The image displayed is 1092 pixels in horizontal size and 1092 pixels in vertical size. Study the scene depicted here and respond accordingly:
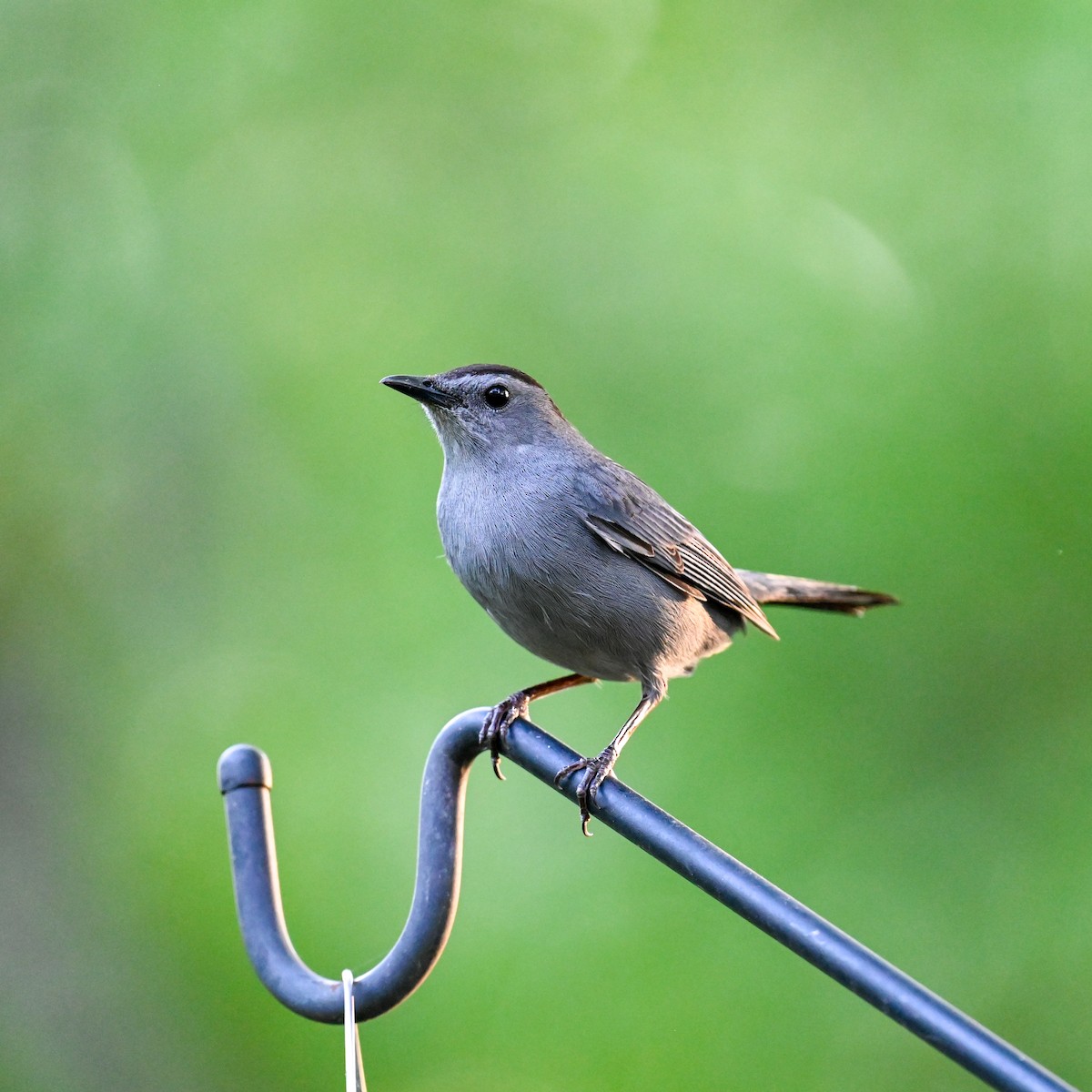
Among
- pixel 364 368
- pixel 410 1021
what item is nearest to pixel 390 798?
pixel 410 1021

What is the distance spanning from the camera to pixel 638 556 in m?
3.71

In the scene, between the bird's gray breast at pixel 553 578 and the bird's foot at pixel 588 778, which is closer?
the bird's foot at pixel 588 778

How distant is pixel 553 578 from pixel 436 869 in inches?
39.8

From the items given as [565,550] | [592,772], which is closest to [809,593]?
[565,550]

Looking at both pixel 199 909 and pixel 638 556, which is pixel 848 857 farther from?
pixel 199 909

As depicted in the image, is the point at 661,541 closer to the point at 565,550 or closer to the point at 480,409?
the point at 565,550

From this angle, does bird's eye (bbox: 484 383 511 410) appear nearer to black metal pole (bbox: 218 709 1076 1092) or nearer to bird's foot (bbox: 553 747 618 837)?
bird's foot (bbox: 553 747 618 837)

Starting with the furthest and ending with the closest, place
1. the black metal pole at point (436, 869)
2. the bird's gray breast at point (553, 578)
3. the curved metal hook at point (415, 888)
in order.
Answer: the bird's gray breast at point (553, 578), the curved metal hook at point (415, 888), the black metal pole at point (436, 869)

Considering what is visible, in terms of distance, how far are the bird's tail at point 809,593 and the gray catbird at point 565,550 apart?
0.84 feet

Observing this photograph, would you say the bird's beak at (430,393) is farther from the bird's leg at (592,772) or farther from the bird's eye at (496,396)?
the bird's leg at (592,772)

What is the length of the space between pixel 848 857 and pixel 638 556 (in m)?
2.18

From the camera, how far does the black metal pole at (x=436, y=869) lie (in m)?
2.06

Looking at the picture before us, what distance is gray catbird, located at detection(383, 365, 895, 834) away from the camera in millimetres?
3461

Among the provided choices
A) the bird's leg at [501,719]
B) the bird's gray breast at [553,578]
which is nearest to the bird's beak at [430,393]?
the bird's gray breast at [553,578]
